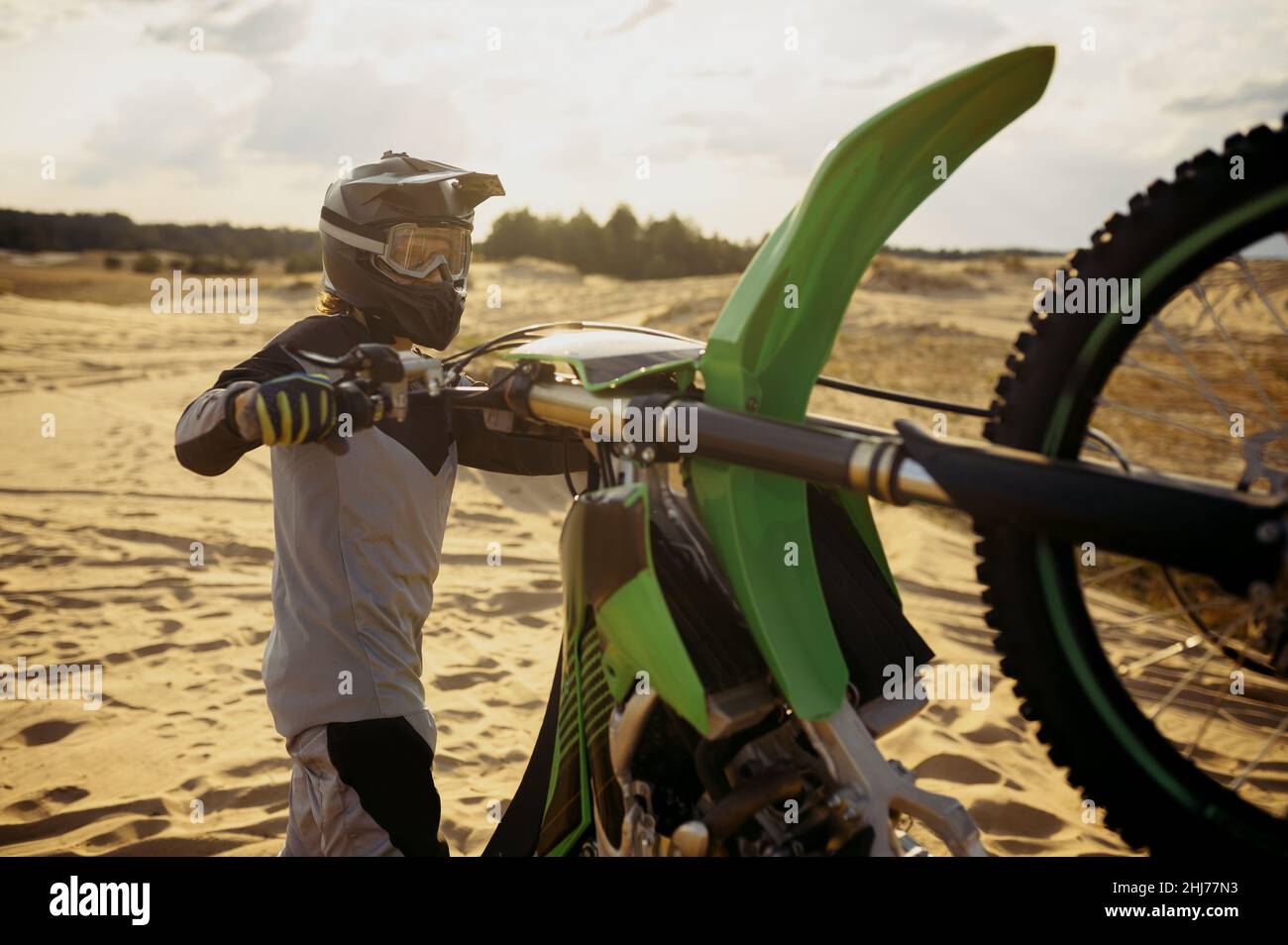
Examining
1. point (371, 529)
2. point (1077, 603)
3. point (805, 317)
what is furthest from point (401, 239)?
point (1077, 603)

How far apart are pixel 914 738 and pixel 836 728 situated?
280 cm

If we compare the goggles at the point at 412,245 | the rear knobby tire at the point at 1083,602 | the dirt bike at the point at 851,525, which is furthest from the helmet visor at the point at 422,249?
the rear knobby tire at the point at 1083,602

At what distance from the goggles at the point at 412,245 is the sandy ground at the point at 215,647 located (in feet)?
7.02

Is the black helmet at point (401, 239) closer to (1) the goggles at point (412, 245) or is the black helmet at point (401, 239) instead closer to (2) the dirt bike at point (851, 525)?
(1) the goggles at point (412, 245)

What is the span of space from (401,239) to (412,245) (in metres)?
0.04

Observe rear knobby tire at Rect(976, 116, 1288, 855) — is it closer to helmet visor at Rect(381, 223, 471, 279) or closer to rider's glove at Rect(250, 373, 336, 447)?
rider's glove at Rect(250, 373, 336, 447)

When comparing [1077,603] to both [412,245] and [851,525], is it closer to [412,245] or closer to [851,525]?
[851,525]

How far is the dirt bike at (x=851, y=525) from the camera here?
51.1 inches

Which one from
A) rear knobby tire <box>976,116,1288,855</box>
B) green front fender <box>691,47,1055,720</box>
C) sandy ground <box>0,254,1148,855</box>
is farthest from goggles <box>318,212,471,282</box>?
sandy ground <box>0,254,1148,855</box>

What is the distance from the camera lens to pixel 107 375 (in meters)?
13.9

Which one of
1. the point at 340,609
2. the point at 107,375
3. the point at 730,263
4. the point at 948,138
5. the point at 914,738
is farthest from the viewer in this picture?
the point at 730,263
